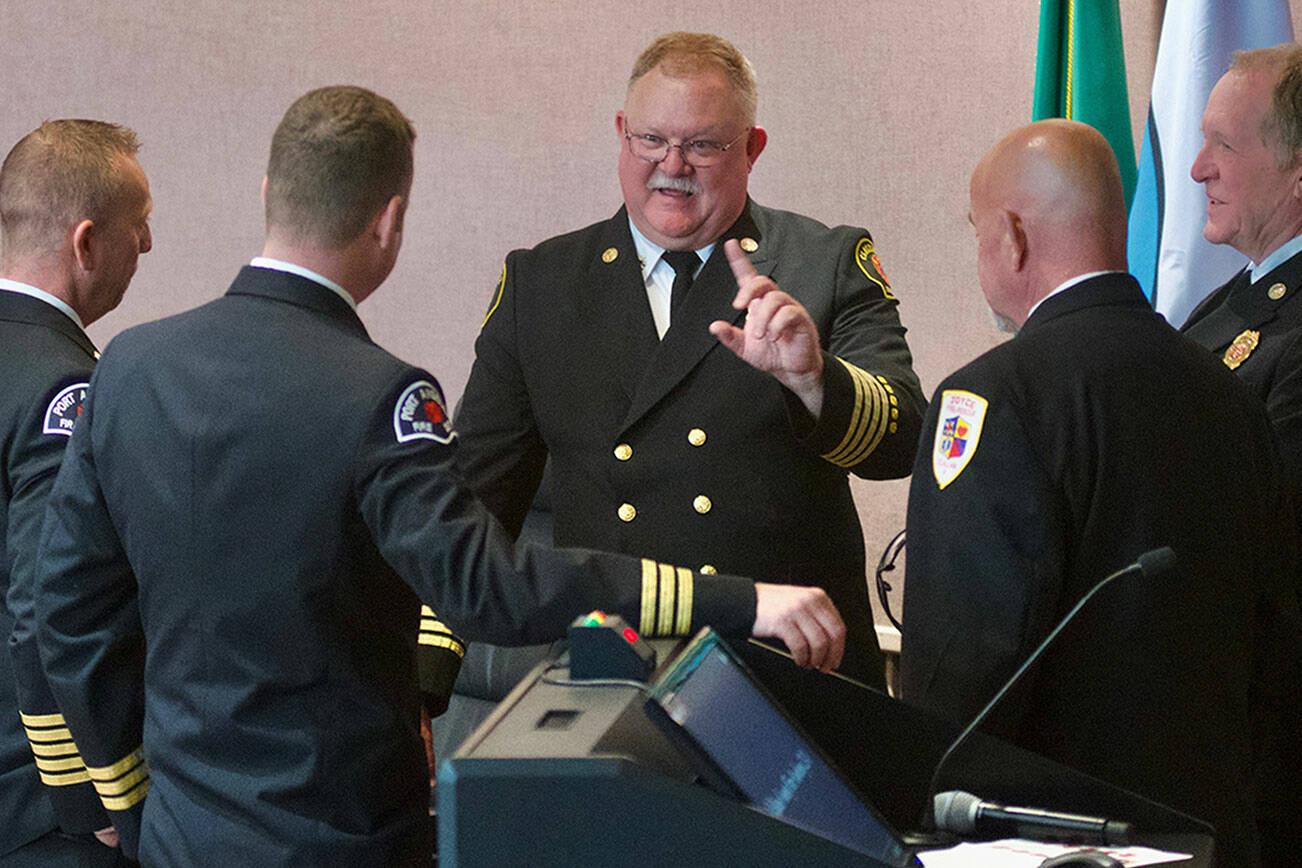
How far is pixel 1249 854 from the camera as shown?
4.69 feet

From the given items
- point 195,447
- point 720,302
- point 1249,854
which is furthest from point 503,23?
point 1249,854

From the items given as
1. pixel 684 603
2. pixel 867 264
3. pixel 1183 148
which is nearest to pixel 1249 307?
pixel 867 264

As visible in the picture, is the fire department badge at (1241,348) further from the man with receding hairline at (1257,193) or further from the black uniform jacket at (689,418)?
the black uniform jacket at (689,418)

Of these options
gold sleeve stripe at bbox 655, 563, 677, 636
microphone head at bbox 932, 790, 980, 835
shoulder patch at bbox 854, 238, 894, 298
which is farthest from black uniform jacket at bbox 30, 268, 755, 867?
shoulder patch at bbox 854, 238, 894, 298

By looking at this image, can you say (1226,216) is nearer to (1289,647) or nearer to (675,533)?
(1289,647)

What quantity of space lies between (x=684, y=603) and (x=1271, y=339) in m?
1.04

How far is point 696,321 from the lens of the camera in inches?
74.5

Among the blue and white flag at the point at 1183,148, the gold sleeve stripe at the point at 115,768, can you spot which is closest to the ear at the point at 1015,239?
the gold sleeve stripe at the point at 115,768

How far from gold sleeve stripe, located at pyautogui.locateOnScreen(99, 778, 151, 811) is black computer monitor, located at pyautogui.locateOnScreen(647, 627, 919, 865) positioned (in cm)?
84

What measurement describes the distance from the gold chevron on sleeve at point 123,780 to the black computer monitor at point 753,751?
829 mm

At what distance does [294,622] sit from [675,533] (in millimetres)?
657

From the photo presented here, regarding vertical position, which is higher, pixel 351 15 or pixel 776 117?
pixel 351 15

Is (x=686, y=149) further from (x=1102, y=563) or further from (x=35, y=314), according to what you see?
(x=35, y=314)

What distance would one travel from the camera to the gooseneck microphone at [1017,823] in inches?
Answer: 41.6
